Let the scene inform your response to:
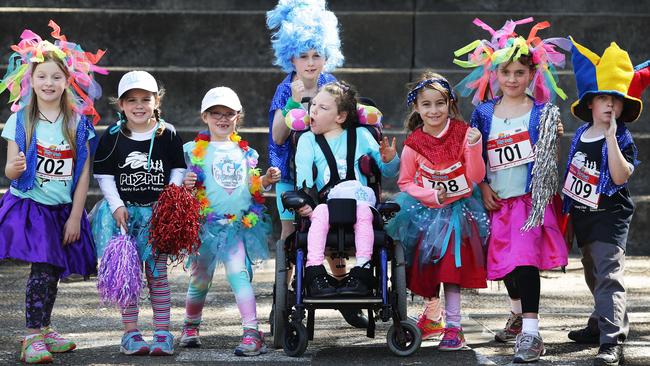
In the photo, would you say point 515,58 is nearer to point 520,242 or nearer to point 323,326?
point 520,242

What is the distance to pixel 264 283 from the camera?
7.52 meters

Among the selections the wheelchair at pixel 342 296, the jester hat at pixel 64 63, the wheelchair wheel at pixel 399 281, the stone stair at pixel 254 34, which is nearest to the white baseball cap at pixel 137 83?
the jester hat at pixel 64 63

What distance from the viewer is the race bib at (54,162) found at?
5.67m

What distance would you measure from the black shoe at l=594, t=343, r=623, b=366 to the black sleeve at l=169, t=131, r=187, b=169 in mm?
2258

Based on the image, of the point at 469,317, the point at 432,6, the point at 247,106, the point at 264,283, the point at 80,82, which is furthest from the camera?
the point at 432,6

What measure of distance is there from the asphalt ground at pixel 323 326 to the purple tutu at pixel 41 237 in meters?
0.46

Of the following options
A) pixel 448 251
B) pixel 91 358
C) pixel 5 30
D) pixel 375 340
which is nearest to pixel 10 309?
pixel 91 358

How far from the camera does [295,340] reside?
5.50 meters

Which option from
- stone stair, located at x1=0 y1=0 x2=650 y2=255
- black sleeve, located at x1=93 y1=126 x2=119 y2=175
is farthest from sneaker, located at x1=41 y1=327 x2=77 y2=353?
stone stair, located at x1=0 y1=0 x2=650 y2=255

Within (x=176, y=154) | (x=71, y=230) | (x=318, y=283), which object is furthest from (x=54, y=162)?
(x=318, y=283)

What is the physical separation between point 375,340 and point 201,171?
126cm

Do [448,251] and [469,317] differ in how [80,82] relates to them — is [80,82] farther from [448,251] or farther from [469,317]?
[469,317]

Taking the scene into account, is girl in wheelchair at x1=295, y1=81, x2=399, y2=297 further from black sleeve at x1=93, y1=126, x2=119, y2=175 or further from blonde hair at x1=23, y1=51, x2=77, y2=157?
blonde hair at x1=23, y1=51, x2=77, y2=157

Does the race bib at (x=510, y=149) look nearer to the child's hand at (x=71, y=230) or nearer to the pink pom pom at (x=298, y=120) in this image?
the pink pom pom at (x=298, y=120)
